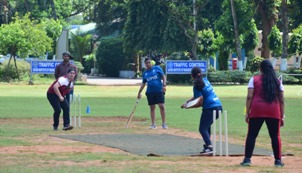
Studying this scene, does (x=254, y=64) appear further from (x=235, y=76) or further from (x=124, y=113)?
(x=124, y=113)

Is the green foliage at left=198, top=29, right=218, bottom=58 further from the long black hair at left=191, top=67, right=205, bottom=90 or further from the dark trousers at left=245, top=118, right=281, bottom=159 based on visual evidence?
the dark trousers at left=245, top=118, right=281, bottom=159

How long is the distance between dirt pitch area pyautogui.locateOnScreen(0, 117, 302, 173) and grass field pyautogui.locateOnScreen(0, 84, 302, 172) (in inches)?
1.0

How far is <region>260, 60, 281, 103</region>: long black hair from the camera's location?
14.0 m

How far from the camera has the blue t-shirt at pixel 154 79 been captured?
23.1 m

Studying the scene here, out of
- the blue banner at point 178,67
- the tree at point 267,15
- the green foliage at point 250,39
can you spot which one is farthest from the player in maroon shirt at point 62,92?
the tree at point 267,15

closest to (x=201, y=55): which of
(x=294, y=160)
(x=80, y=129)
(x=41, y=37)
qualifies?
(x=41, y=37)

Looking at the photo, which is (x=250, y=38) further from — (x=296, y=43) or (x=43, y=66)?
(x=43, y=66)

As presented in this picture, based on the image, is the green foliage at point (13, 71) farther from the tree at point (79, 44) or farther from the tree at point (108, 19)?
the tree at point (108, 19)

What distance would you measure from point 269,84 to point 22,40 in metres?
46.8

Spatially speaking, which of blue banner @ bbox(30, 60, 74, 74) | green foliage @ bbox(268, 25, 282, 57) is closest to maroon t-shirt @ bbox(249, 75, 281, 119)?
blue banner @ bbox(30, 60, 74, 74)

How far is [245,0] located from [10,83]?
58.8ft

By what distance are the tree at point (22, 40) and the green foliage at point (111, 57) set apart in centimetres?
1892

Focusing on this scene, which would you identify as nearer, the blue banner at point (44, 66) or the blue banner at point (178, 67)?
the blue banner at point (44, 66)

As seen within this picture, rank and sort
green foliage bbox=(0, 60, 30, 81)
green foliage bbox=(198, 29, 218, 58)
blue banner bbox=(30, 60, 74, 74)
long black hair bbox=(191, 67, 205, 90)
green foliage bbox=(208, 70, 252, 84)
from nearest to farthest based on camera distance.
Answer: long black hair bbox=(191, 67, 205, 90) → blue banner bbox=(30, 60, 74, 74) → green foliage bbox=(208, 70, 252, 84) → green foliage bbox=(0, 60, 30, 81) → green foliage bbox=(198, 29, 218, 58)
